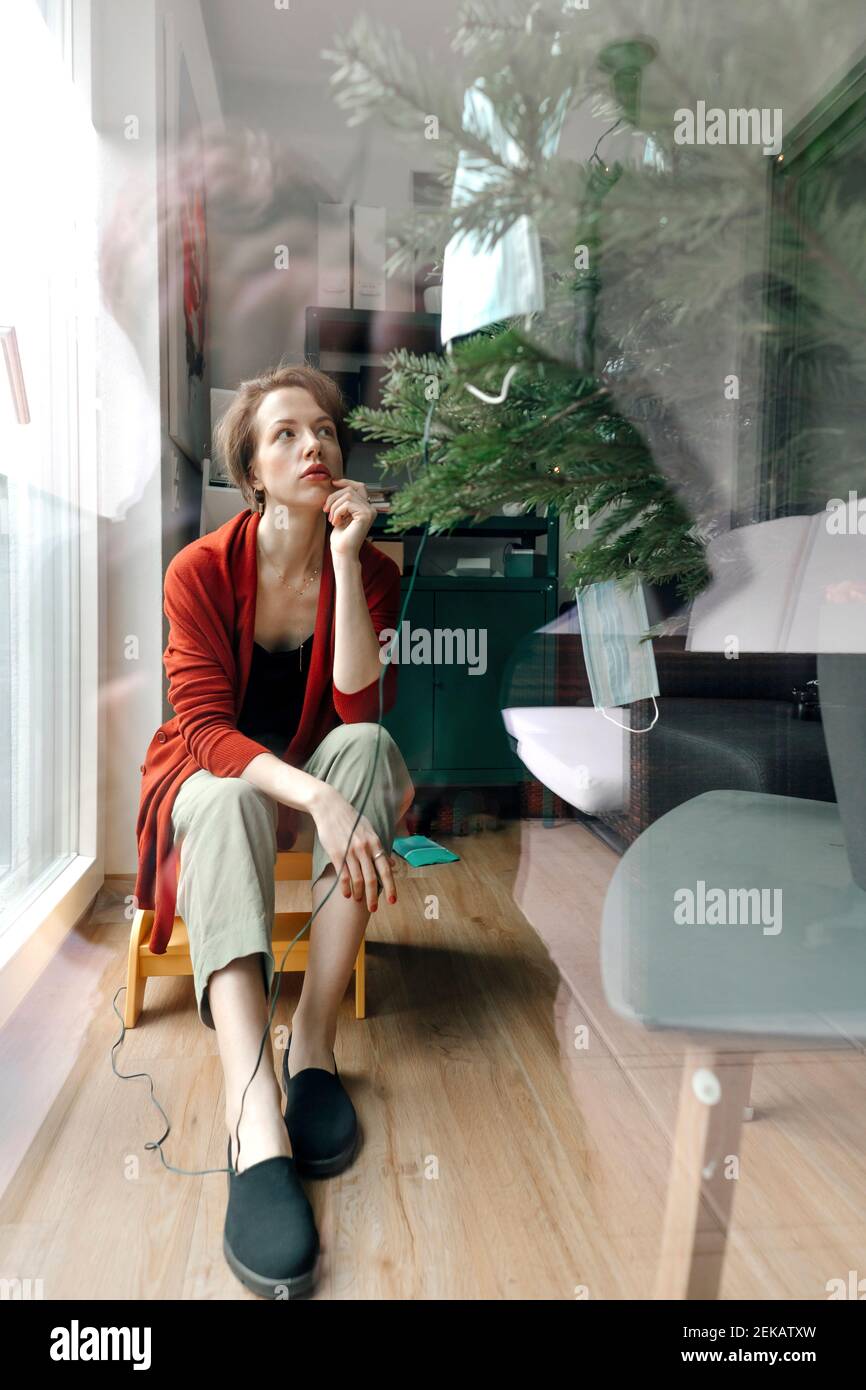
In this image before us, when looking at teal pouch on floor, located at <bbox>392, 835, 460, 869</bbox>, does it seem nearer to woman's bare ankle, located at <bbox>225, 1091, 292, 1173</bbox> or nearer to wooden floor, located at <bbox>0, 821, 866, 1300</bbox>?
wooden floor, located at <bbox>0, 821, 866, 1300</bbox>

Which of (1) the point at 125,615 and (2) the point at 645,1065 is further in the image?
(1) the point at 125,615

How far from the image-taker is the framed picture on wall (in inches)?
26.6

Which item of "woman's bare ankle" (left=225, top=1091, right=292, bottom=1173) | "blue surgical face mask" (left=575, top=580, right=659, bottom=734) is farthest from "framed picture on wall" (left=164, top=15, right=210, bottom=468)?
"woman's bare ankle" (left=225, top=1091, right=292, bottom=1173)

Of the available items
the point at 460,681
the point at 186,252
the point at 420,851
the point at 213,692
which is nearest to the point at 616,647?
the point at 460,681

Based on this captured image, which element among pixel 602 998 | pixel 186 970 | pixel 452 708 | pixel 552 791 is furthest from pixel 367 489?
pixel 186 970

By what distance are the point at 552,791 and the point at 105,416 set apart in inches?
25.0

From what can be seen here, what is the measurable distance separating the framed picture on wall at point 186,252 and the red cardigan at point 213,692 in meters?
0.10

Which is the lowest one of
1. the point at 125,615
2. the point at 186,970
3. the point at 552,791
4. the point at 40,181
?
the point at 186,970

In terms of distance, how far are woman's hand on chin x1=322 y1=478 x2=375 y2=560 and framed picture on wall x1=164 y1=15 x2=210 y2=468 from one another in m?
0.16

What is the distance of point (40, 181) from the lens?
2.61ft

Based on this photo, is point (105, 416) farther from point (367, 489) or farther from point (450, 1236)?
point (450, 1236)

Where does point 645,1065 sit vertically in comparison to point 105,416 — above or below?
below

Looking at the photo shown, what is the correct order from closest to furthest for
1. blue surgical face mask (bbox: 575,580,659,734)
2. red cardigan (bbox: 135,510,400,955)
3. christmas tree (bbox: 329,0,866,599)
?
christmas tree (bbox: 329,0,866,599) → blue surgical face mask (bbox: 575,580,659,734) → red cardigan (bbox: 135,510,400,955)

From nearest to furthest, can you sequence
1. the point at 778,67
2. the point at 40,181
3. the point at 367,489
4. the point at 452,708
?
the point at 778,67 → the point at 367,489 → the point at 452,708 → the point at 40,181
